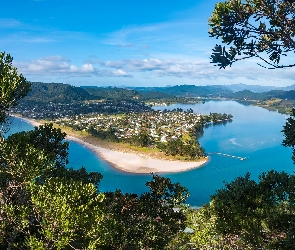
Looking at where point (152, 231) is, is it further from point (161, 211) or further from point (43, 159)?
point (43, 159)

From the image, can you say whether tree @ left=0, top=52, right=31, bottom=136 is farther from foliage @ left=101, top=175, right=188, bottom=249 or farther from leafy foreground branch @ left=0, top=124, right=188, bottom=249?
foliage @ left=101, top=175, right=188, bottom=249

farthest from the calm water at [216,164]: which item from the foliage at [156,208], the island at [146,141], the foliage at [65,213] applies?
the foliage at [65,213]

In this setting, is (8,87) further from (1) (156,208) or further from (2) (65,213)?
(1) (156,208)

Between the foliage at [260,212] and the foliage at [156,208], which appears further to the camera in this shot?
the foliage at [156,208]

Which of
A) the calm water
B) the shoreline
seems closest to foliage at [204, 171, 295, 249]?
the calm water

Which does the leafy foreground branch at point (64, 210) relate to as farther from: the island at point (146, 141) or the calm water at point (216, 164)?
the island at point (146, 141)

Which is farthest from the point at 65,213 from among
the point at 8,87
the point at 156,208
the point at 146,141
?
the point at 146,141

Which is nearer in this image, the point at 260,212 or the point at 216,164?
the point at 260,212

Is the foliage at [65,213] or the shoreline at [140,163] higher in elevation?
the foliage at [65,213]
